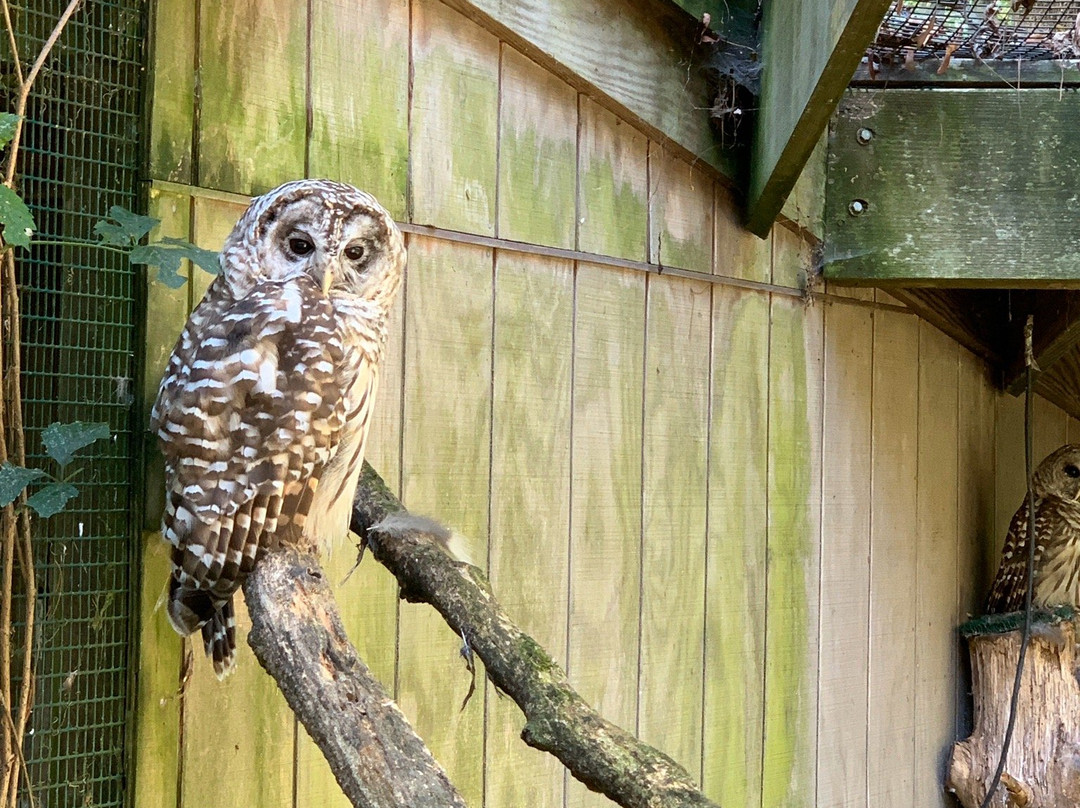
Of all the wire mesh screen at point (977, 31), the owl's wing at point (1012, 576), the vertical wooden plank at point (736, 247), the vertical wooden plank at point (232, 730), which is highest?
the wire mesh screen at point (977, 31)

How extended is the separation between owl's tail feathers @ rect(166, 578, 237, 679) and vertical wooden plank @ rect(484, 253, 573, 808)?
698mm

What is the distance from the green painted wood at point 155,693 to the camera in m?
1.94

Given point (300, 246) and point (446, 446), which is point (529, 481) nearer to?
point (446, 446)

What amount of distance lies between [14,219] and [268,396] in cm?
42

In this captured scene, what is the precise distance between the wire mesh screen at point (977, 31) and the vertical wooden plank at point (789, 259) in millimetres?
495

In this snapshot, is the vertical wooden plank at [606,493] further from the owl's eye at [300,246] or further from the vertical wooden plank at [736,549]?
the owl's eye at [300,246]

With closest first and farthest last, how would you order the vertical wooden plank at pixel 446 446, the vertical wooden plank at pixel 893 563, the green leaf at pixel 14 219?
the green leaf at pixel 14 219 < the vertical wooden plank at pixel 446 446 < the vertical wooden plank at pixel 893 563

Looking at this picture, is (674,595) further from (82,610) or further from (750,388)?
(82,610)

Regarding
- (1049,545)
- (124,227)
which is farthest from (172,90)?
(1049,545)

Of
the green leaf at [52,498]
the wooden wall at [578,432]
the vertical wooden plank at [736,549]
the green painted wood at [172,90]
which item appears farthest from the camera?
the vertical wooden plank at [736,549]

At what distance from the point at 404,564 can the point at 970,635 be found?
2.60m

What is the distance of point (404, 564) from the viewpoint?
1871mm

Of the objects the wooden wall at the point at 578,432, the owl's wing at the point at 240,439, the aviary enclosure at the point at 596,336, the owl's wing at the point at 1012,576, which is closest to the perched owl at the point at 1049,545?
the owl's wing at the point at 1012,576

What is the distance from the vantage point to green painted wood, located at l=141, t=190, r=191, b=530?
6.48 ft
